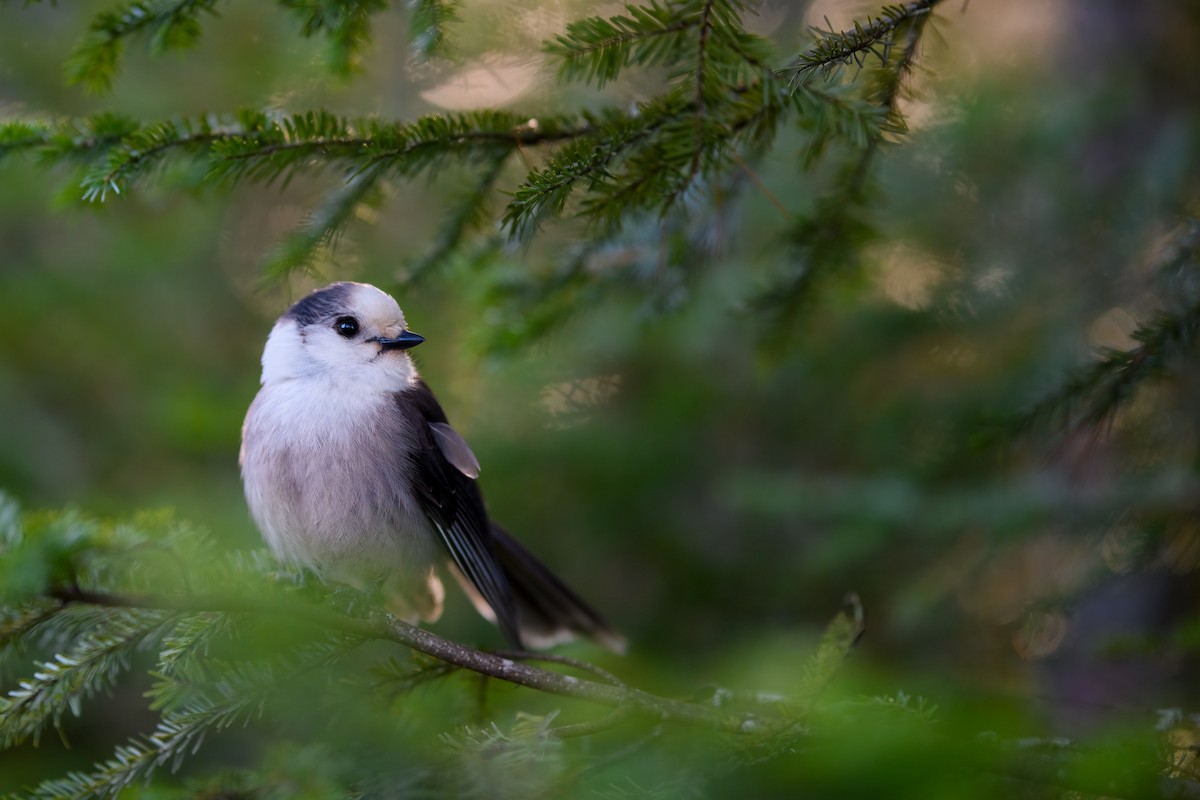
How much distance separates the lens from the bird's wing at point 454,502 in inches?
98.1

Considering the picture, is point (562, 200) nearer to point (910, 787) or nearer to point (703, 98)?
point (703, 98)

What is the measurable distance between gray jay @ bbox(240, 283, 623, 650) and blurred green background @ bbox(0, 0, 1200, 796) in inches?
8.6

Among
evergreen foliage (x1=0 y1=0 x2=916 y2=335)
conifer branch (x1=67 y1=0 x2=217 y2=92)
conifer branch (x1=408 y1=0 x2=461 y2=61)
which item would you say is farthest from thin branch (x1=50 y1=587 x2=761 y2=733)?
conifer branch (x1=67 y1=0 x2=217 y2=92)

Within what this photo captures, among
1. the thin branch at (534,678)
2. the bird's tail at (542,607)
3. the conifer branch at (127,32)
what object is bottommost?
the thin branch at (534,678)

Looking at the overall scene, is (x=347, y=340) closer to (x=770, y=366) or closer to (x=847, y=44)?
(x=770, y=366)

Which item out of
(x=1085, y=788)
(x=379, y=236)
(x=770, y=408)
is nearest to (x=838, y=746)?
(x=1085, y=788)

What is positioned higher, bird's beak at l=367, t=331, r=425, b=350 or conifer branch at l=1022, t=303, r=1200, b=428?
conifer branch at l=1022, t=303, r=1200, b=428

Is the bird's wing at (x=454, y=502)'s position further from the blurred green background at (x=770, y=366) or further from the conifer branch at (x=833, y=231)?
the conifer branch at (x=833, y=231)

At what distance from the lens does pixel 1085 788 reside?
1.33 meters

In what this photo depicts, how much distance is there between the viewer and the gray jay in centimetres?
237

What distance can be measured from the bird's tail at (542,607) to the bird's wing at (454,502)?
19cm

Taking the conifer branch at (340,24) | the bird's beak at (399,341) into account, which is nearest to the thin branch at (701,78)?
the conifer branch at (340,24)

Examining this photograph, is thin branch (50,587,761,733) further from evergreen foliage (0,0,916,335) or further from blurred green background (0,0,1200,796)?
blurred green background (0,0,1200,796)

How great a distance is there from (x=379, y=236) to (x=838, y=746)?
4.42 metres
